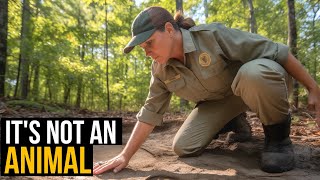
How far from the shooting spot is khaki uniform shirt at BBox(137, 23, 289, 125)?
2.06m

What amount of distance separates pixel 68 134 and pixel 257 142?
1637mm

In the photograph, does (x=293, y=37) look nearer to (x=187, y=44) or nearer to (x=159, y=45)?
(x=187, y=44)

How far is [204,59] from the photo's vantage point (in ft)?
6.87

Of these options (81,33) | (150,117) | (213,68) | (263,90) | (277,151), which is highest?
(81,33)

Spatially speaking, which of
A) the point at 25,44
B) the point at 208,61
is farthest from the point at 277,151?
the point at 25,44

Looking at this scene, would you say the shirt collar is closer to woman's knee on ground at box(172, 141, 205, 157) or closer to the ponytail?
the ponytail

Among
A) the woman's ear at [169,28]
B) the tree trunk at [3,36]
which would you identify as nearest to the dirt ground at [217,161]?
the woman's ear at [169,28]

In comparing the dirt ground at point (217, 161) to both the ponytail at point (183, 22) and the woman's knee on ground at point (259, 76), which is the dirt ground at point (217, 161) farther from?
the ponytail at point (183, 22)

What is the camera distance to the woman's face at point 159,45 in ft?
6.33

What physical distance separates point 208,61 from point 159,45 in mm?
380

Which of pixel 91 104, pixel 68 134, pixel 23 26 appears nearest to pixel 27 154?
pixel 68 134

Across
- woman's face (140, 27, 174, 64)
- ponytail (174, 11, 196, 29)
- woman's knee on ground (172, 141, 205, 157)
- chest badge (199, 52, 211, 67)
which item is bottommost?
woman's knee on ground (172, 141, 205, 157)

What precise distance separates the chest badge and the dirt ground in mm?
722

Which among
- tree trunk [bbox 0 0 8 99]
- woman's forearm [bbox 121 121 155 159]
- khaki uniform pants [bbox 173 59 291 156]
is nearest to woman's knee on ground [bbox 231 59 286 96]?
khaki uniform pants [bbox 173 59 291 156]
